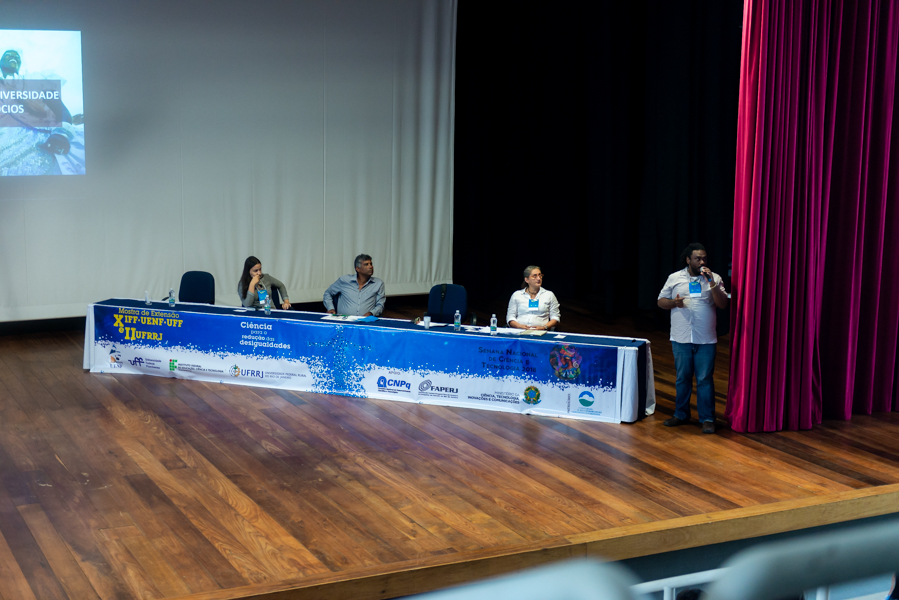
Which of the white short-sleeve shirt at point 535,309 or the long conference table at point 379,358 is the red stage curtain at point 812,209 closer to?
the long conference table at point 379,358

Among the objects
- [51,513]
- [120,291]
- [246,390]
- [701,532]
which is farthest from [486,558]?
[120,291]

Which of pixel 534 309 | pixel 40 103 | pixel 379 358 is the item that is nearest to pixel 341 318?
pixel 379 358

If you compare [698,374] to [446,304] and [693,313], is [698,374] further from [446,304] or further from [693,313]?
[446,304]

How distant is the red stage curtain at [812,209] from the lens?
6.33 meters

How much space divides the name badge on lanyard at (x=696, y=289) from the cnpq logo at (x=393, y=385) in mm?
2354

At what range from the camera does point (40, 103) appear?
9.36 metres

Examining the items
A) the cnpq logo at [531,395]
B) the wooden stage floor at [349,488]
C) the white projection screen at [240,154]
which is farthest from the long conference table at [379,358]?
the white projection screen at [240,154]

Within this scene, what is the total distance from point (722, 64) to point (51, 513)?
8353 mm

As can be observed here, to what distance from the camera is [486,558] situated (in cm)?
366

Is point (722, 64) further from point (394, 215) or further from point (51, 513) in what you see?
point (51, 513)

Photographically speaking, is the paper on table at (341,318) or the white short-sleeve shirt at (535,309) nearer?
the white short-sleeve shirt at (535,309)

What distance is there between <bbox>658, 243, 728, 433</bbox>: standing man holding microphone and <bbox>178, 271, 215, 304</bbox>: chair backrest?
4.26m

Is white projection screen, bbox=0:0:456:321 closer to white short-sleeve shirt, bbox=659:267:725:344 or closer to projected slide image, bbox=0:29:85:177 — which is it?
projected slide image, bbox=0:29:85:177

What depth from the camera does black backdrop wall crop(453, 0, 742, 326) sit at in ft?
33.7
